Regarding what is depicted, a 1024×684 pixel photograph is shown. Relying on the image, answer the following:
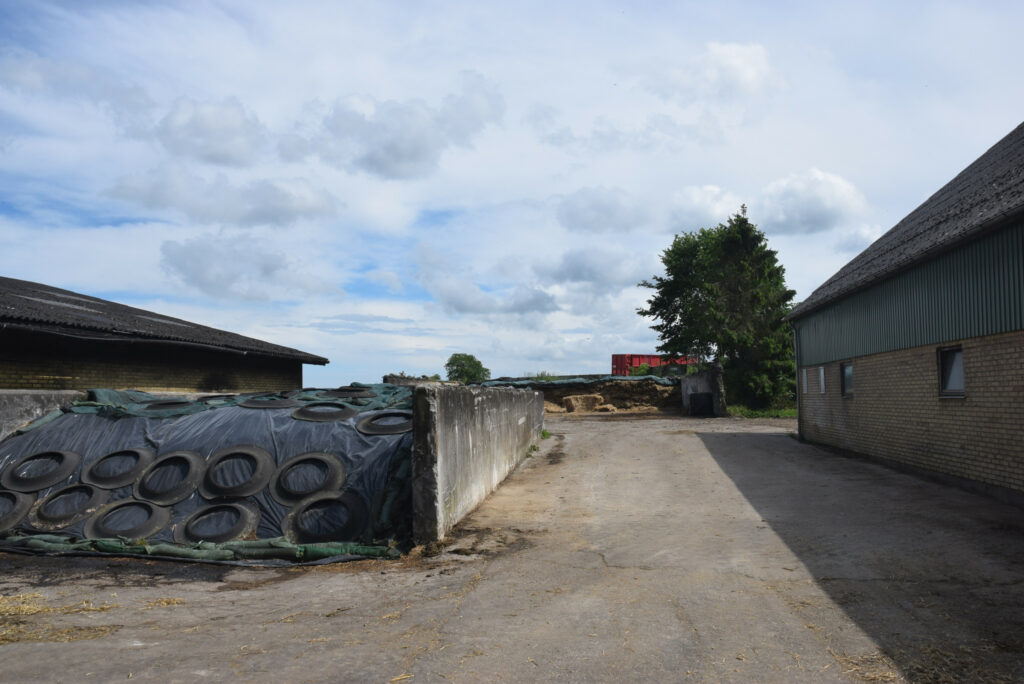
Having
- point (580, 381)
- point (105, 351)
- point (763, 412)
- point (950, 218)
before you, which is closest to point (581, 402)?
point (580, 381)

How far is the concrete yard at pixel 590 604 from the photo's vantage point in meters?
4.08

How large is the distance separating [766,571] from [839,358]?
11.7m

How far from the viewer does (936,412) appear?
11.7 meters

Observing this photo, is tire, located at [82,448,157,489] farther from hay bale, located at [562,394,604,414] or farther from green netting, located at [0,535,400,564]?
hay bale, located at [562,394,604,414]

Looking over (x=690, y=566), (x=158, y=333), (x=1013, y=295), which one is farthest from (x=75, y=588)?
(x=158, y=333)

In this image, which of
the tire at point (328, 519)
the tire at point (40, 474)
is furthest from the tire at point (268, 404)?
the tire at point (328, 519)

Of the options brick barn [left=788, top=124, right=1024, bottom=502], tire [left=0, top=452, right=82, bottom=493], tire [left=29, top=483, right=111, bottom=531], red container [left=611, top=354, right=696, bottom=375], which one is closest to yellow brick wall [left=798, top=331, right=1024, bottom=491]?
brick barn [left=788, top=124, right=1024, bottom=502]

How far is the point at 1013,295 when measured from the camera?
941 cm

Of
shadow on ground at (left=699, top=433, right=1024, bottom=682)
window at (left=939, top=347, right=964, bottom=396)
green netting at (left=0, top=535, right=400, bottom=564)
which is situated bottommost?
green netting at (left=0, top=535, right=400, bottom=564)

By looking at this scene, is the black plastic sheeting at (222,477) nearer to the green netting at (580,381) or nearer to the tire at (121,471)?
the tire at (121,471)

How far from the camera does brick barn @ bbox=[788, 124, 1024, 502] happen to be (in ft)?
31.4

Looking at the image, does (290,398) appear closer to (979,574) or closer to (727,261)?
(979,574)

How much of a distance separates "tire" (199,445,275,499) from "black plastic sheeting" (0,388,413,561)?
0.05 ft

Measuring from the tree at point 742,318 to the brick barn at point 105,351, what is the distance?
19.6 m
